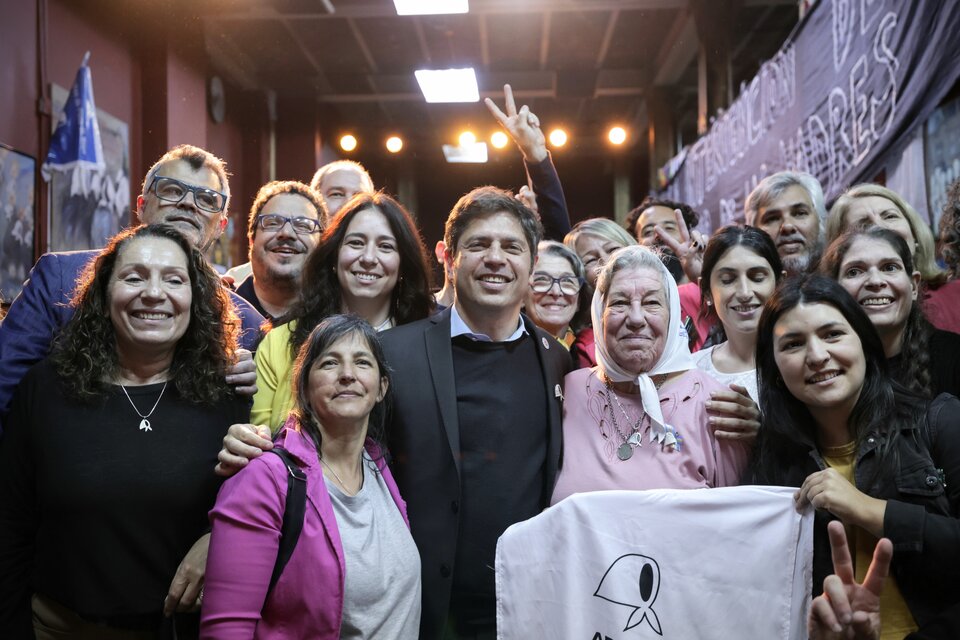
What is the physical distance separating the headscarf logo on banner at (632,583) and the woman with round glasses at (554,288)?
126cm

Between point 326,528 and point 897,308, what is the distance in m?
1.76

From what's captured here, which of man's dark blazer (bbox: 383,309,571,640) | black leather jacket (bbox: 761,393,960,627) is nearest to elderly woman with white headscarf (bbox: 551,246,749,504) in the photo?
man's dark blazer (bbox: 383,309,571,640)

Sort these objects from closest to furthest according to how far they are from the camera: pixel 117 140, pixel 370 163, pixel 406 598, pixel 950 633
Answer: pixel 950 633
pixel 406 598
pixel 117 140
pixel 370 163

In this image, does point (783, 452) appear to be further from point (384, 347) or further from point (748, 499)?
point (384, 347)

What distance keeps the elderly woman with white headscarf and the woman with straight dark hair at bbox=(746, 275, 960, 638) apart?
0.55 feet

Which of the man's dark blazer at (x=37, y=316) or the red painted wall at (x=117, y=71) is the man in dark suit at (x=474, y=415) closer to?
the man's dark blazer at (x=37, y=316)

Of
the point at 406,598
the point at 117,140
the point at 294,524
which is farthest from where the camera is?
the point at 117,140

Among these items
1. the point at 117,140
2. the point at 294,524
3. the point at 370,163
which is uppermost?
the point at 370,163

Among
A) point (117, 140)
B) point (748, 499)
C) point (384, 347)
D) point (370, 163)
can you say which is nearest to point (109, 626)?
point (384, 347)

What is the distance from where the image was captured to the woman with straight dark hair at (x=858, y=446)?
1.90 m

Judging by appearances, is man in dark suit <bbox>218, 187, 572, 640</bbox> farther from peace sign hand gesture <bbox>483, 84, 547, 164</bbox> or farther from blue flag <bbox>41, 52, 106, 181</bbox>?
blue flag <bbox>41, 52, 106, 181</bbox>

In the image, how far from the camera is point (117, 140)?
7.40 metres

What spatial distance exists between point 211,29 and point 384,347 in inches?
312

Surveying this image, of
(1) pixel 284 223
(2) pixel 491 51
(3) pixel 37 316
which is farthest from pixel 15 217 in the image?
(2) pixel 491 51
